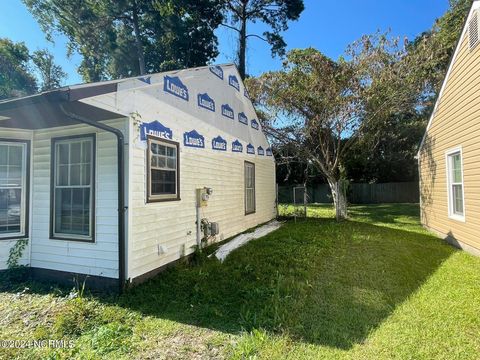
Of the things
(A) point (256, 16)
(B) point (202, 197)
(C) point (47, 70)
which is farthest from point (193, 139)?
(C) point (47, 70)

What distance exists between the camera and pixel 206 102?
719 centimetres

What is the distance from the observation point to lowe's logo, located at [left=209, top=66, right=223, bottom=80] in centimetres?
755

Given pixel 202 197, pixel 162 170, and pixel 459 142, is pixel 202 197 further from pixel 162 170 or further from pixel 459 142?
pixel 459 142

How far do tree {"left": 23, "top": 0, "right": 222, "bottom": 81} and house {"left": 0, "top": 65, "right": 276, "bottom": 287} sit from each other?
13.7 metres

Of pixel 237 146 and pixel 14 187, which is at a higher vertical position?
pixel 237 146

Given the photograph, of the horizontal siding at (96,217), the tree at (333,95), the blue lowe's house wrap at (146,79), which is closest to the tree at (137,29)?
the tree at (333,95)

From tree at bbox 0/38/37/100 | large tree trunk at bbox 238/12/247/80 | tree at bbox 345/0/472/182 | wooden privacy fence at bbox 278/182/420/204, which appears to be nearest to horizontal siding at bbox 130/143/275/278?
tree at bbox 345/0/472/182

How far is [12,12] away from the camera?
1941cm

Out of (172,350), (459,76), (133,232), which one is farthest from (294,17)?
(172,350)

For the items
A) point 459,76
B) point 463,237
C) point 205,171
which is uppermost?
point 459,76

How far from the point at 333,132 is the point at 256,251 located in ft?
28.7

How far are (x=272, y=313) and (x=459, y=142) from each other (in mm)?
5864

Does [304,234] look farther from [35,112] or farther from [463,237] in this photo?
[35,112]

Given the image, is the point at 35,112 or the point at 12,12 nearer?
the point at 35,112
